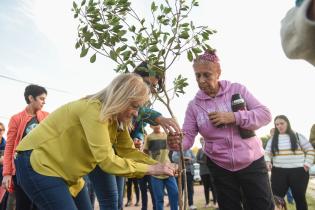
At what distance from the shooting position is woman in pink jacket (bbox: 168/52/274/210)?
3104 millimetres

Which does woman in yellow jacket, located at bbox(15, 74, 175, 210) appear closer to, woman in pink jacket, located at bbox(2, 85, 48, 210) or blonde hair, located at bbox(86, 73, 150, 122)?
blonde hair, located at bbox(86, 73, 150, 122)

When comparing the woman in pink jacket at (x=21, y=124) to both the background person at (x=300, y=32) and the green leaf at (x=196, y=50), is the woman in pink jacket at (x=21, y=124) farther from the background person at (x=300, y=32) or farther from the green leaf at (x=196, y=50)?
the background person at (x=300, y=32)

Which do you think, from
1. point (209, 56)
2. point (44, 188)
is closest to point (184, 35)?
point (209, 56)

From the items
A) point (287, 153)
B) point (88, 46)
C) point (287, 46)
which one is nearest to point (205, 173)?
point (287, 153)

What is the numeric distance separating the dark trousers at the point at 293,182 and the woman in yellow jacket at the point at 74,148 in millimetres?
4040

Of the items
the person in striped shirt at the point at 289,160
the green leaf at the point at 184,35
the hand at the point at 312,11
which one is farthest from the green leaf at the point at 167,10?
the person in striped shirt at the point at 289,160

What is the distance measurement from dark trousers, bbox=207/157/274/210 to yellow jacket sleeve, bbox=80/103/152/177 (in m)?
0.99

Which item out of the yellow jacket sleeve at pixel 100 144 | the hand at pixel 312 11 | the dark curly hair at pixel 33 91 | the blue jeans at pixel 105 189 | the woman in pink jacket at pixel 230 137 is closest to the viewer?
the hand at pixel 312 11

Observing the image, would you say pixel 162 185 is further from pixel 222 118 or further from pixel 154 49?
pixel 154 49

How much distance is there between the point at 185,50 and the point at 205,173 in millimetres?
7341

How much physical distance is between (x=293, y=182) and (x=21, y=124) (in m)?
4.31

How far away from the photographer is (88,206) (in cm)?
307

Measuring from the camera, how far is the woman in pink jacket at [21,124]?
4.61 meters

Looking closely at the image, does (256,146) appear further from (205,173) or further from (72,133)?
(205,173)
